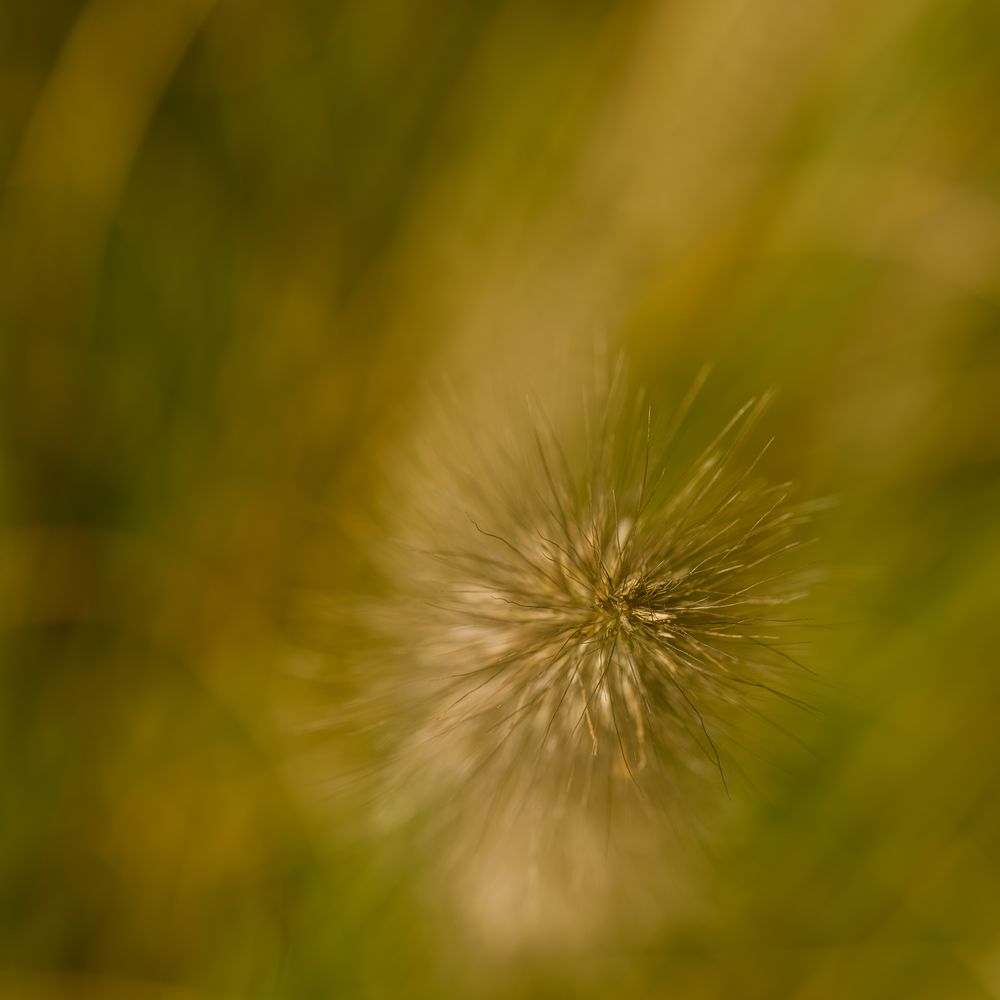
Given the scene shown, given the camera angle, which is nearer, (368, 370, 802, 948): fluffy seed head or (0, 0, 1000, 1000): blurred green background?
(368, 370, 802, 948): fluffy seed head

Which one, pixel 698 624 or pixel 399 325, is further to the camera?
pixel 399 325

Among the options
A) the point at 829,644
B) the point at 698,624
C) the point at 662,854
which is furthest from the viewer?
the point at 829,644

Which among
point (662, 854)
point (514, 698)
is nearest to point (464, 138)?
point (514, 698)

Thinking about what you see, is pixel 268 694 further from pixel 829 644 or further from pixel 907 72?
pixel 907 72

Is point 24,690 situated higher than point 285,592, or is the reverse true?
point 285,592

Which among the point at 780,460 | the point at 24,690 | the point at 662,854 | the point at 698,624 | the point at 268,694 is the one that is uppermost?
the point at 780,460

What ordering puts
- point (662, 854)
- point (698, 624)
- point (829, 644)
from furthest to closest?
point (829, 644)
point (662, 854)
point (698, 624)

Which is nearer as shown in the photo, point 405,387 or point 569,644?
point 569,644

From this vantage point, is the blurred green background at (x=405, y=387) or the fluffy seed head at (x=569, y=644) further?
the blurred green background at (x=405, y=387)
